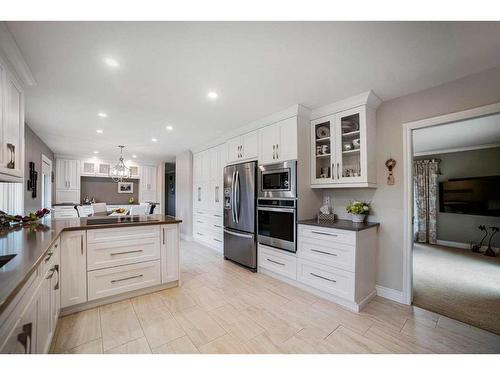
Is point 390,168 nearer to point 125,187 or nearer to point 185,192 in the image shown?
point 185,192

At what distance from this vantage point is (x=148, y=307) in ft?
7.30

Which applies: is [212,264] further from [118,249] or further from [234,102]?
[234,102]

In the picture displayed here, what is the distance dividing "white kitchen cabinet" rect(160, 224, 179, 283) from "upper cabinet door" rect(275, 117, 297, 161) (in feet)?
5.60

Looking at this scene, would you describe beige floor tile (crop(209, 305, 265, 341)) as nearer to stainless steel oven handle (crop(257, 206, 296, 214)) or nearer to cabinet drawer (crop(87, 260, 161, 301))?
cabinet drawer (crop(87, 260, 161, 301))

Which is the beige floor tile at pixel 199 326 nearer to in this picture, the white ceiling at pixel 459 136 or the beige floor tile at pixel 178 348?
the beige floor tile at pixel 178 348

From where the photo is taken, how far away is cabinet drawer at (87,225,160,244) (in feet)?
7.18

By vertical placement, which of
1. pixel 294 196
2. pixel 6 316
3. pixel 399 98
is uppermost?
pixel 399 98

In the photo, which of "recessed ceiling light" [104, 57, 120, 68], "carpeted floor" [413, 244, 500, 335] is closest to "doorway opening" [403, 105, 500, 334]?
"carpeted floor" [413, 244, 500, 335]

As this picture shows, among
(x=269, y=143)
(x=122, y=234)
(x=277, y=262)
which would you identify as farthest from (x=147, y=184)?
(x=277, y=262)

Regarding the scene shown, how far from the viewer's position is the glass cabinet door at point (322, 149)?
108 inches

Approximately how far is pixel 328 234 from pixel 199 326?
5.25 ft
